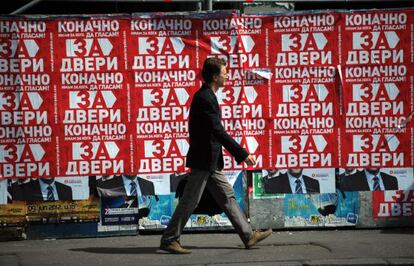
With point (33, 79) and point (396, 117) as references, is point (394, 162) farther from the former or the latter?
point (33, 79)

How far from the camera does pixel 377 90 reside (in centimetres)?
866

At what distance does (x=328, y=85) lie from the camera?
866cm

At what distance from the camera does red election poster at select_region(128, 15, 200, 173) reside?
28.2ft

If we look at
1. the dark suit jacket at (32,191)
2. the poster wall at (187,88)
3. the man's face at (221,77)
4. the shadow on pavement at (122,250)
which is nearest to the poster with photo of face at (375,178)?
the poster wall at (187,88)

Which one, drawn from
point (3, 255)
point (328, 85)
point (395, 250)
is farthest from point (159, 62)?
point (395, 250)

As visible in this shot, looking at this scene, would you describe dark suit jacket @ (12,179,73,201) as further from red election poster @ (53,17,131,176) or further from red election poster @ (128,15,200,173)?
red election poster @ (128,15,200,173)

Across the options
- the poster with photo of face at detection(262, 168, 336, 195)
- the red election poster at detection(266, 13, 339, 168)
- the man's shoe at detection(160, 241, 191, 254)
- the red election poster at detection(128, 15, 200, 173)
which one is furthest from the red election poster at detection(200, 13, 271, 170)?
the man's shoe at detection(160, 241, 191, 254)

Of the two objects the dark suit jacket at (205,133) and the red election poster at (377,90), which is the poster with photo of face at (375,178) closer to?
the red election poster at (377,90)

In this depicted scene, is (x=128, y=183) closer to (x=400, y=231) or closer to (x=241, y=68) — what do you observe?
(x=241, y=68)

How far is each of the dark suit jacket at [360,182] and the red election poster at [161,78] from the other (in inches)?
77.5

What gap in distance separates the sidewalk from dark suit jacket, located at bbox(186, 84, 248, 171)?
3.07 ft

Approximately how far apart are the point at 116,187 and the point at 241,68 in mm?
1983

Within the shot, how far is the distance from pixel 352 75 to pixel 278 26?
A: 40.1 inches

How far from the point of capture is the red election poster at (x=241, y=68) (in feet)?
28.3
